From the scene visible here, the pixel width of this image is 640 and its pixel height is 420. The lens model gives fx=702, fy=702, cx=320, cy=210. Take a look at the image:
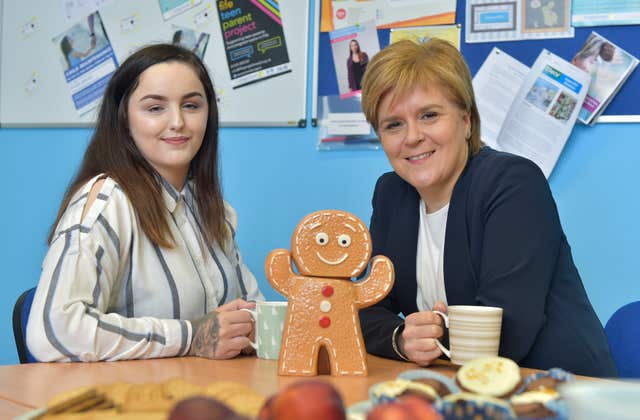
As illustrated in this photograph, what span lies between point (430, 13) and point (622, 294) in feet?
3.35

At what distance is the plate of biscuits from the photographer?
0.60 metres

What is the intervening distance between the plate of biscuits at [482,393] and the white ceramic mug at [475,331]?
0.71 feet

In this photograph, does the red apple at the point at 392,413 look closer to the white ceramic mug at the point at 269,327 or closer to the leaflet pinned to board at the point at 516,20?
the white ceramic mug at the point at 269,327

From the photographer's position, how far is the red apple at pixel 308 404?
0.44 meters

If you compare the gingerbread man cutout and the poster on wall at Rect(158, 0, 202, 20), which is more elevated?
the poster on wall at Rect(158, 0, 202, 20)

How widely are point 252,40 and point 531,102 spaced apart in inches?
37.9

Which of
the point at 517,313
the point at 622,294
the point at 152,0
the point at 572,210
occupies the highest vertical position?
the point at 152,0

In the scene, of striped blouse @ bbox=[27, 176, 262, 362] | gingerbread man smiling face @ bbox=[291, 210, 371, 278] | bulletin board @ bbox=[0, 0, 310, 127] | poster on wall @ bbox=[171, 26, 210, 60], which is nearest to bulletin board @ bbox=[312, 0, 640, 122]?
bulletin board @ bbox=[0, 0, 310, 127]

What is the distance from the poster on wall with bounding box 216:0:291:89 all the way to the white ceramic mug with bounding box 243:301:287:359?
1.33 meters

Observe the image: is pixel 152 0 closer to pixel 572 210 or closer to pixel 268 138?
pixel 268 138

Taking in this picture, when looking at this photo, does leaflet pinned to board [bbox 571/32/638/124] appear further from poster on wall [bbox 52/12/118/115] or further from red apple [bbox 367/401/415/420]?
red apple [bbox 367/401/415/420]

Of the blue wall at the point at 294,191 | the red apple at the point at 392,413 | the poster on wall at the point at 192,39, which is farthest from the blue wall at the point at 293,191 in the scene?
the red apple at the point at 392,413


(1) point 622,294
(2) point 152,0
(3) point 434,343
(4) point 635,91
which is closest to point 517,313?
(3) point 434,343

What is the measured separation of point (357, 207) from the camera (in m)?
2.31
